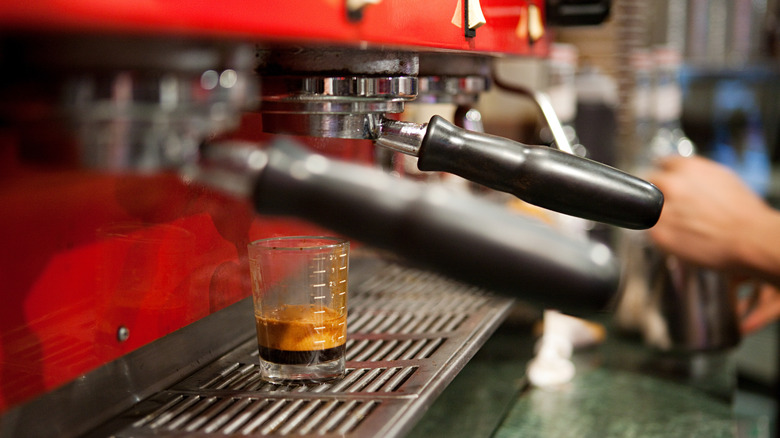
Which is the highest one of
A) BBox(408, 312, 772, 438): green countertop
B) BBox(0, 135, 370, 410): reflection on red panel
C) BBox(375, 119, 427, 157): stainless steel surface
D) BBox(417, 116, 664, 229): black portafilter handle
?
BBox(375, 119, 427, 157): stainless steel surface

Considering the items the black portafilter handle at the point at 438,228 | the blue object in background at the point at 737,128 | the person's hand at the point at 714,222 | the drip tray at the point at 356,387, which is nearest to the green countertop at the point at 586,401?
the drip tray at the point at 356,387

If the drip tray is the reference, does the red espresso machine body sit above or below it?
above

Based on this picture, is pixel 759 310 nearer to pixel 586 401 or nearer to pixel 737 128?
pixel 586 401

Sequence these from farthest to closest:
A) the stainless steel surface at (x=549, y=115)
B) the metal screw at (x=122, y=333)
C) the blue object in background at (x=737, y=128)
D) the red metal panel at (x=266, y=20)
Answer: the blue object in background at (x=737, y=128) < the stainless steel surface at (x=549, y=115) < the metal screw at (x=122, y=333) < the red metal panel at (x=266, y=20)

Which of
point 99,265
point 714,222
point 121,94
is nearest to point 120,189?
point 99,265

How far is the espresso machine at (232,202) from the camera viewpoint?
0.36m

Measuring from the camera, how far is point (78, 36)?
1.08ft

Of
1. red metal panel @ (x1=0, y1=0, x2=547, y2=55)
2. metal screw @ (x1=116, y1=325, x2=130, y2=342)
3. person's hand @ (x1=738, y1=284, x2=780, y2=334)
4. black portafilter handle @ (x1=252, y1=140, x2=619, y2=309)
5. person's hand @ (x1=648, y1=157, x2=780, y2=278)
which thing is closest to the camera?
red metal panel @ (x1=0, y1=0, x2=547, y2=55)

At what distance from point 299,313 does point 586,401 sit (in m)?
0.64

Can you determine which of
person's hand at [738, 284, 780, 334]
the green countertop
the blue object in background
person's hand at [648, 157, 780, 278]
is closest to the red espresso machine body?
the green countertop

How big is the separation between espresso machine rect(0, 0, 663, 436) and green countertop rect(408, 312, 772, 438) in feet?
0.26

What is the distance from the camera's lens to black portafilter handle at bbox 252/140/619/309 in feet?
1.38

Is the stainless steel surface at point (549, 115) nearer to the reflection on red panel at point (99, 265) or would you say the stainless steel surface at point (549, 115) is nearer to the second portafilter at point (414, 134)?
the second portafilter at point (414, 134)

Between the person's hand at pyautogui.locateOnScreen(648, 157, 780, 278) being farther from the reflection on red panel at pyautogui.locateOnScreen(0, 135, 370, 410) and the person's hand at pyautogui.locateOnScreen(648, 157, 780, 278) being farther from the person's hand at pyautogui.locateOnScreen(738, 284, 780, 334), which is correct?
the reflection on red panel at pyautogui.locateOnScreen(0, 135, 370, 410)
